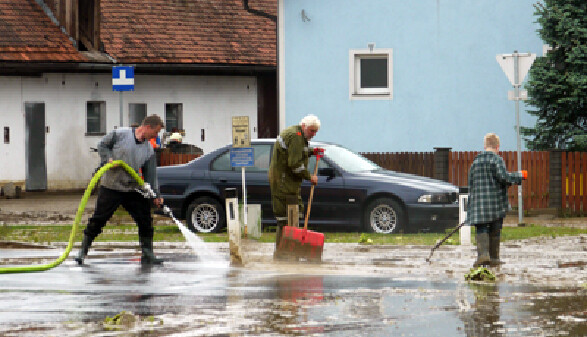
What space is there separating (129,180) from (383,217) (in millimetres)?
6314

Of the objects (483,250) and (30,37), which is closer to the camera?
(483,250)

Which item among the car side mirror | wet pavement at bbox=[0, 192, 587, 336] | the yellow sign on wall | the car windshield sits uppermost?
the yellow sign on wall

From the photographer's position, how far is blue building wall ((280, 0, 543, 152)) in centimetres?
2878

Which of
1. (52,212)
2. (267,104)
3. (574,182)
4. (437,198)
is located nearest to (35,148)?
(267,104)

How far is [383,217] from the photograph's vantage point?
20.2 m

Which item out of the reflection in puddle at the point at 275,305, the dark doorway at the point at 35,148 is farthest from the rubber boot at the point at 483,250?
the dark doorway at the point at 35,148

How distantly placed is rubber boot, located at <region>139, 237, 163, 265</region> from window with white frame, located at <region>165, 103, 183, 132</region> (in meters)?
23.1

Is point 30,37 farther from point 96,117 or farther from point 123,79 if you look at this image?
point 123,79

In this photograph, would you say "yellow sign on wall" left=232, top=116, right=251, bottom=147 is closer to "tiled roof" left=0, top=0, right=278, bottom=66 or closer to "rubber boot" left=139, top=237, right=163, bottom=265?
"rubber boot" left=139, top=237, right=163, bottom=265

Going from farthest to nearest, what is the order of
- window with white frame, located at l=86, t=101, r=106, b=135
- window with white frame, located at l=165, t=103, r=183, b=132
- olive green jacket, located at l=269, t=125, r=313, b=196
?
window with white frame, located at l=165, t=103, r=183, b=132 < window with white frame, located at l=86, t=101, r=106, b=135 < olive green jacket, located at l=269, t=125, r=313, b=196

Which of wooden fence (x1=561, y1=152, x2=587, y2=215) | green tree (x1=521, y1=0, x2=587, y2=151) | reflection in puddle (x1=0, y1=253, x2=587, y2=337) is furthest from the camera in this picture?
green tree (x1=521, y1=0, x2=587, y2=151)

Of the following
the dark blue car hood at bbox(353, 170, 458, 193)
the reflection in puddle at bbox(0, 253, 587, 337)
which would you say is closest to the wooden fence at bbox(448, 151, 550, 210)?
the dark blue car hood at bbox(353, 170, 458, 193)

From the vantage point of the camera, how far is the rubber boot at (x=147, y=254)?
49.2 ft

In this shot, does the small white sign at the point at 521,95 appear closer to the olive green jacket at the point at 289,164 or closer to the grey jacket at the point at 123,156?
the olive green jacket at the point at 289,164
